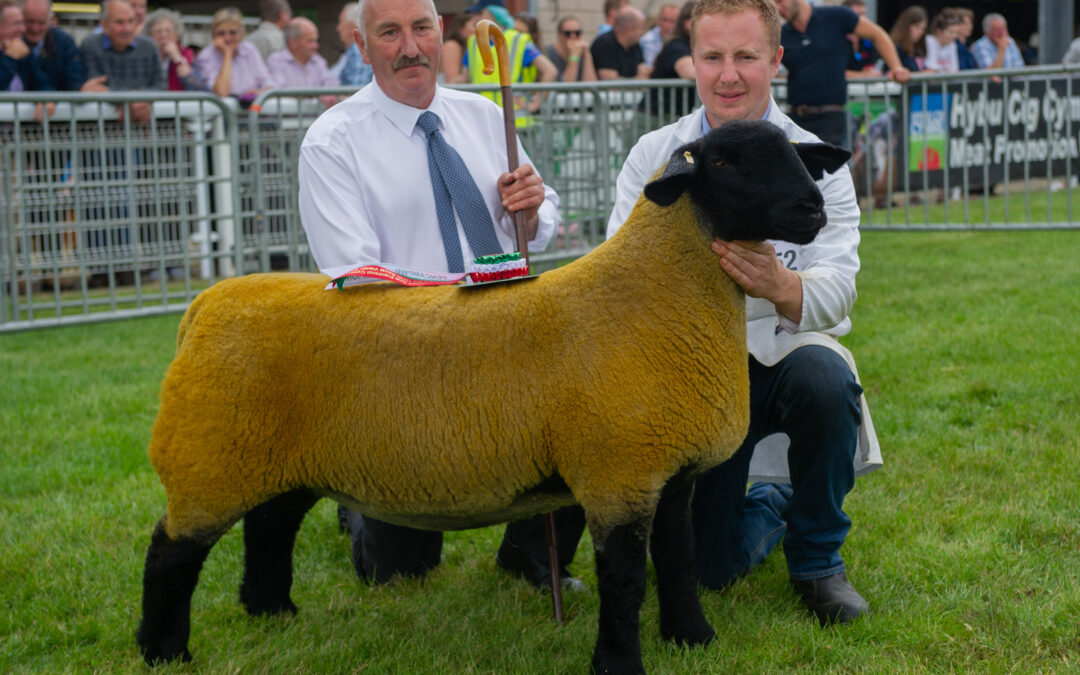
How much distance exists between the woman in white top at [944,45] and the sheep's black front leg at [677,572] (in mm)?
14056

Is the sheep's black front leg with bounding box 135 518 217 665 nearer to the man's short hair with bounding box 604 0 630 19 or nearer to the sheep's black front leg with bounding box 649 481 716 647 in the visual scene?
the sheep's black front leg with bounding box 649 481 716 647

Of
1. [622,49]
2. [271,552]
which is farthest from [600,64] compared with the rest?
[271,552]

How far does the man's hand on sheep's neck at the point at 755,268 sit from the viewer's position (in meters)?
2.85

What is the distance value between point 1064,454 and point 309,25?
877cm

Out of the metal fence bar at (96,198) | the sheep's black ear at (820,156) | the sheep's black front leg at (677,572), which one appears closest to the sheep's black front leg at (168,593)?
the sheep's black front leg at (677,572)

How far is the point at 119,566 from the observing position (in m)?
4.08

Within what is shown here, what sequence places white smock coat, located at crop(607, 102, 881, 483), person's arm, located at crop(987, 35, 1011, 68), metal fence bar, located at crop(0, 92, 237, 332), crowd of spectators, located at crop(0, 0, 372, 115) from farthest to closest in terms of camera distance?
person's arm, located at crop(987, 35, 1011, 68) → crowd of spectators, located at crop(0, 0, 372, 115) → metal fence bar, located at crop(0, 92, 237, 332) → white smock coat, located at crop(607, 102, 881, 483)

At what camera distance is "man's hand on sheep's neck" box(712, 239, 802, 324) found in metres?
2.85

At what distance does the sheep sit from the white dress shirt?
0.40m

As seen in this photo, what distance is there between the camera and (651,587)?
12.6ft

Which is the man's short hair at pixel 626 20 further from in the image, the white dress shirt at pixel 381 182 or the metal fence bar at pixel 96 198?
the white dress shirt at pixel 381 182

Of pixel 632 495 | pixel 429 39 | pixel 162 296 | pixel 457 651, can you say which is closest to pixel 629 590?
pixel 632 495

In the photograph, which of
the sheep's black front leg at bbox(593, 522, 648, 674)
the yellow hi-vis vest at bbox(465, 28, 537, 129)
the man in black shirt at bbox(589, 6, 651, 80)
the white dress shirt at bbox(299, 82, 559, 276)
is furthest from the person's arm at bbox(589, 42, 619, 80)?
the sheep's black front leg at bbox(593, 522, 648, 674)

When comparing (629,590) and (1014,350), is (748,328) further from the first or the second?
(1014,350)
